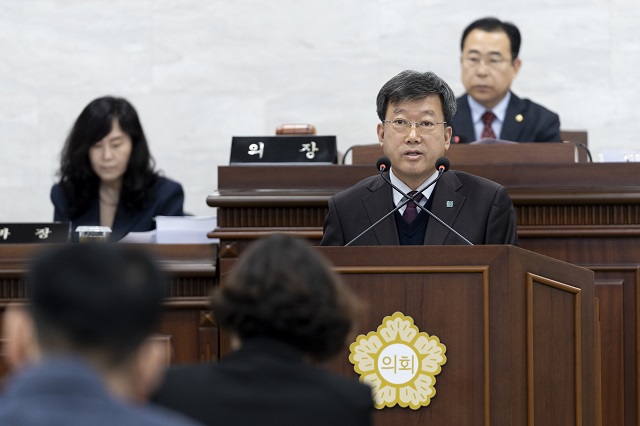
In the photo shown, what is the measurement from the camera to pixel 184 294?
439 cm

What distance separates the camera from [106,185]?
17.6 feet

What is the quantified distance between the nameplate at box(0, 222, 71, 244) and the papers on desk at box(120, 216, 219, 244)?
9.1 inches

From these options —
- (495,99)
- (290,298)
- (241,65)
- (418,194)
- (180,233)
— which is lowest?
(290,298)

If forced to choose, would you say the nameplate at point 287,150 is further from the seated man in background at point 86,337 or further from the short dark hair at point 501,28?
the seated man in background at point 86,337

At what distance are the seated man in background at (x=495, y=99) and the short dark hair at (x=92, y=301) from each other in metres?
3.94

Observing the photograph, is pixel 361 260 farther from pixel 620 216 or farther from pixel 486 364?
pixel 620 216

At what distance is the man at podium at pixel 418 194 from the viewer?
12.3 ft

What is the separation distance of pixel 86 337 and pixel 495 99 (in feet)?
14.5

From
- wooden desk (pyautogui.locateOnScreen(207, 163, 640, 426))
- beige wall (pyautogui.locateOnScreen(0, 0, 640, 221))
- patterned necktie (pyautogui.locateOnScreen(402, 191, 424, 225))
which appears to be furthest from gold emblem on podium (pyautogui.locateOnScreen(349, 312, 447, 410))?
beige wall (pyautogui.locateOnScreen(0, 0, 640, 221))

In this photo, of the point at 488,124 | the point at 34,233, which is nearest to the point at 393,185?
the point at 34,233

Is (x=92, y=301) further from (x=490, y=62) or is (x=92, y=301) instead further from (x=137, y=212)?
(x=490, y=62)

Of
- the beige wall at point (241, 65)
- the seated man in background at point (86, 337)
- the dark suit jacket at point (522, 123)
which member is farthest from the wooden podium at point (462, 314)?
the beige wall at point (241, 65)

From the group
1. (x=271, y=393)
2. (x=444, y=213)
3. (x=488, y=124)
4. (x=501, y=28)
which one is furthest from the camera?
(x=501, y=28)

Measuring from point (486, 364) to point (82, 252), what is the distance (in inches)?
74.7
